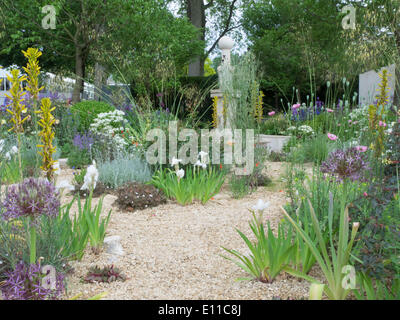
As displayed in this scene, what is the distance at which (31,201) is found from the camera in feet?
6.10

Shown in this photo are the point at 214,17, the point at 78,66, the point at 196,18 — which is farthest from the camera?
the point at 214,17

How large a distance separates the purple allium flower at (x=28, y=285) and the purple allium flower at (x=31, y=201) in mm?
333

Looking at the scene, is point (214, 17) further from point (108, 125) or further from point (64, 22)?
point (108, 125)

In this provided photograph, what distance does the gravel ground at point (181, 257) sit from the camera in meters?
2.30

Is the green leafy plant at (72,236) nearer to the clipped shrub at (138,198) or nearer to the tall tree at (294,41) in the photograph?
the clipped shrub at (138,198)

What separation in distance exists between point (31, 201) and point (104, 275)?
0.82 metres

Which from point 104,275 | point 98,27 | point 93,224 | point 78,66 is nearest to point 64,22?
point 98,27

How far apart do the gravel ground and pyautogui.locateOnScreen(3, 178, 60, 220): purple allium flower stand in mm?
644

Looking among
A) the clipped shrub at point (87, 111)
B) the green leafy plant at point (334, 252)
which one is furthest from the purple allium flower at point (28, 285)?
the clipped shrub at point (87, 111)

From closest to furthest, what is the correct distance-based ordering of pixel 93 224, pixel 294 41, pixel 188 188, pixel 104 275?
pixel 104 275
pixel 93 224
pixel 188 188
pixel 294 41
